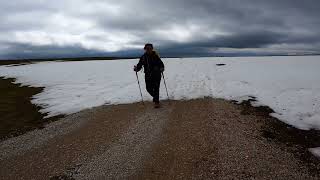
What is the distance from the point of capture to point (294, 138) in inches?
415

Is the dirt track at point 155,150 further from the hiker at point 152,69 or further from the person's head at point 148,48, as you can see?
the person's head at point 148,48

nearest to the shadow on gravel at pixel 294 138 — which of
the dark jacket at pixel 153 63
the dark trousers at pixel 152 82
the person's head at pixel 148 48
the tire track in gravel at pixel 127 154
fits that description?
the tire track in gravel at pixel 127 154

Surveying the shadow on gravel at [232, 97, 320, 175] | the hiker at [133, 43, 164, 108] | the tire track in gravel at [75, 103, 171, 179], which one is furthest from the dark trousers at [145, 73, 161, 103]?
the shadow on gravel at [232, 97, 320, 175]

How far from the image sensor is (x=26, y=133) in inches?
484

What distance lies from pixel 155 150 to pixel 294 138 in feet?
13.4

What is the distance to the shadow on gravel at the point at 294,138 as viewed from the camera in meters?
8.82

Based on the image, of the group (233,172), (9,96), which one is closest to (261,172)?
(233,172)

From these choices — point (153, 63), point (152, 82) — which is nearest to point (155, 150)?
point (152, 82)

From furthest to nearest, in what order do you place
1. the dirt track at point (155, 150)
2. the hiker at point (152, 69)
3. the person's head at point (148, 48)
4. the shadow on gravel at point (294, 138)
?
the hiker at point (152, 69) → the person's head at point (148, 48) → the shadow on gravel at point (294, 138) → the dirt track at point (155, 150)

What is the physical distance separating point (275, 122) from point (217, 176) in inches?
207

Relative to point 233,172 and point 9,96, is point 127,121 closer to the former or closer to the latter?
point 233,172

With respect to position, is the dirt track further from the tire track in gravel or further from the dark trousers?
the dark trousers

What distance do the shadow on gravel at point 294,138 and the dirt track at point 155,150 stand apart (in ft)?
0.36

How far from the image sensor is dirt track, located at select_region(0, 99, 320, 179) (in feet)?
26.5
